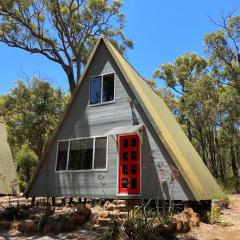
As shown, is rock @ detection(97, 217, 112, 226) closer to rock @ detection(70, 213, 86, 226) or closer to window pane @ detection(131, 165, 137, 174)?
rock @ detection(70, 213, 86, 226)

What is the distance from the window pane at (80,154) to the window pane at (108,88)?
1893 millimetres

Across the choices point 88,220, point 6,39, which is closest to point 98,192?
point 88,220

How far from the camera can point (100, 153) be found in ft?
51.4

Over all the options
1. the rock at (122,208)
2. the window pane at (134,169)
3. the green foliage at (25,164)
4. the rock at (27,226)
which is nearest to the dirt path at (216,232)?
the rock at (122,208)

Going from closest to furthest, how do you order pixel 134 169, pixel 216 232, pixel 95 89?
pixel 216 232, pixel 134 169, pixel 95 89

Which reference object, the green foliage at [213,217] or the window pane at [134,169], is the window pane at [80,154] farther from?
the green foliage at [213,217]

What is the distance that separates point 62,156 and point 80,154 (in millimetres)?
1008

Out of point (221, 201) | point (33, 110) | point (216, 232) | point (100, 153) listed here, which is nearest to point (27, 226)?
point (216, 232)

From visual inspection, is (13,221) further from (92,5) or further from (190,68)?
(190,68)

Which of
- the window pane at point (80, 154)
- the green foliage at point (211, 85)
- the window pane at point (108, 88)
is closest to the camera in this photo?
the window pane at point (80, 154)

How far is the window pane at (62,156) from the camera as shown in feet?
54.8

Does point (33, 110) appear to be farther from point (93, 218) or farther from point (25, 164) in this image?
point (93, 218)

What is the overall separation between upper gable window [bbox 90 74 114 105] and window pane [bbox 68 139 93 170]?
1799 millimetres

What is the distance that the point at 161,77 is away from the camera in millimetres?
45188
